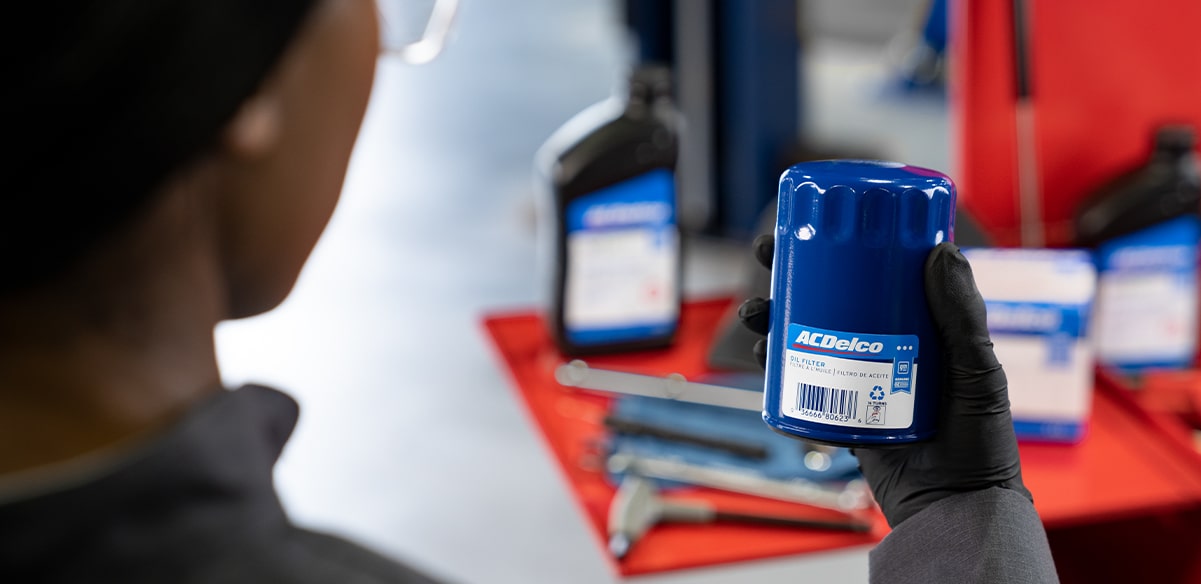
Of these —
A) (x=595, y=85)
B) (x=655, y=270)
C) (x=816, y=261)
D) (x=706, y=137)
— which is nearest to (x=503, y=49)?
(x=595, y=85)

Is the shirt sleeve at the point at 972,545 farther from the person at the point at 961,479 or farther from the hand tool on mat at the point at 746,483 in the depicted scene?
the hand tool on mat at the point at 746,483

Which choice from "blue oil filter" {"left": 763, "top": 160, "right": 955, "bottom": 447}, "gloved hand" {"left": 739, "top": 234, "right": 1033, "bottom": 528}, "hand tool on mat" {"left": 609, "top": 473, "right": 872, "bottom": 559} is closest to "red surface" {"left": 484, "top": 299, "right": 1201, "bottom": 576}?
"hand tool on mat" {"left": 609, "top": 473, "right": 872, "bottom": 559}

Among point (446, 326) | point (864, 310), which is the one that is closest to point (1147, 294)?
point (864, 310)

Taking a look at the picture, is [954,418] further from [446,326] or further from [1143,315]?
[446,326]

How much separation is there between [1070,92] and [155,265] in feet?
4.61

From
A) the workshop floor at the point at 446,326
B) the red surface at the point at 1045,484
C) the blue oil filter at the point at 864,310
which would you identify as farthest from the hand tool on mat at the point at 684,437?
the blue oil filter at the point at 864,310

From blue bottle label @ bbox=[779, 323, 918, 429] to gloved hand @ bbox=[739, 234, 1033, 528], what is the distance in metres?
0.03

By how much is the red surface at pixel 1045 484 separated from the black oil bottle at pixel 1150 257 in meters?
0.08

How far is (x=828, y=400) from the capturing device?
0.66 metres

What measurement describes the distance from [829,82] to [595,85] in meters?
1.01

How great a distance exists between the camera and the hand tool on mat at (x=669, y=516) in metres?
1.16

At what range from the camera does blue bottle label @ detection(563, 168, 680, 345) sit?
4.92ft

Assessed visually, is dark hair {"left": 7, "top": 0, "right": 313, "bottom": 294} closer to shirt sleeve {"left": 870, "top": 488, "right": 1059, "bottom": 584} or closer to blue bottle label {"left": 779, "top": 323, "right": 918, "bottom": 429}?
blue bottle label {"left": 779, "top": 323, "right": 918, "bottom": 429}

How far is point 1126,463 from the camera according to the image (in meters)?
1.27
